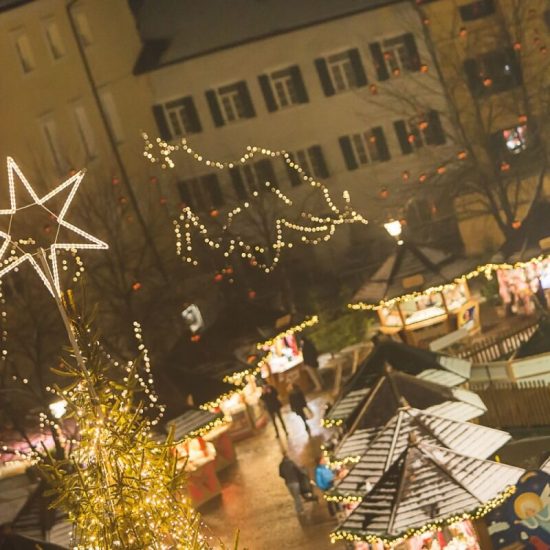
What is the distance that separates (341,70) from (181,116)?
14.1ft

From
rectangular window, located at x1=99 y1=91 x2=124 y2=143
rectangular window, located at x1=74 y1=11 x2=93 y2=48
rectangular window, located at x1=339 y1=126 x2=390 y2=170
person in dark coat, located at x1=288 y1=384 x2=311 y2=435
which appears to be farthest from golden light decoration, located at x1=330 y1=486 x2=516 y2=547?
rectangular window, located at x1=74 y1=11 x2=93 y2=48

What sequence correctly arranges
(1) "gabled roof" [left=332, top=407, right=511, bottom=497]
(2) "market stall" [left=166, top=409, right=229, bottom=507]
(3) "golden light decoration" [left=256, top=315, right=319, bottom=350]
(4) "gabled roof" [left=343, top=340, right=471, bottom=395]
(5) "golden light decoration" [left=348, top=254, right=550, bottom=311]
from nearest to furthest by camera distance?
(1) "gabled roof" [left=332, top=407, right=511, bottom=497]
(4) "gabled roof" [left=343, top=340, right=471, bottom=395]
(2) "market stall" [left=166, top=409, right=229, bottom=507]
(5) "golden light decoration" [left=348, top=254, right=550, bottom=311]
(3) "golden light decoration" [left=256, top=315, right=319, bottom=350]

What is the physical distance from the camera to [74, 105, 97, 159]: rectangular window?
86.5 ft

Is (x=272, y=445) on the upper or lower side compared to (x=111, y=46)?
lower

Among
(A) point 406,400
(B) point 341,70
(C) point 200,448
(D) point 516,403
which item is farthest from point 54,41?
(A) point 406,400

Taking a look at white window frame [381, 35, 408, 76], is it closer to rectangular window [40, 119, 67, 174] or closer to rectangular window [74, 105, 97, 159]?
rectangular window [74, 105, 97, 159]

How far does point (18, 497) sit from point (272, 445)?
4.40 metres

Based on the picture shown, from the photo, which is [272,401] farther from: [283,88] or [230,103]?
[283,88]

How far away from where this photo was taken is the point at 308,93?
89.3 feet

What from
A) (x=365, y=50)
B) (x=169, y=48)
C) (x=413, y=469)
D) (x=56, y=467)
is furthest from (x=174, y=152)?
(x=56, y=467)

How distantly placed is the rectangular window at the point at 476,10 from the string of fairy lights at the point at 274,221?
538 cm

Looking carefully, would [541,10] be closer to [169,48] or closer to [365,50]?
[365,50]

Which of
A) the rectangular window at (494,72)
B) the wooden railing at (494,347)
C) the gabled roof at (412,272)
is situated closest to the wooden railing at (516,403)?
the wooden railing at (494,347)

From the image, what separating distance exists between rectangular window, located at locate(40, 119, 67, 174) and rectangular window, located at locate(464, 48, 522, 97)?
409 inches
